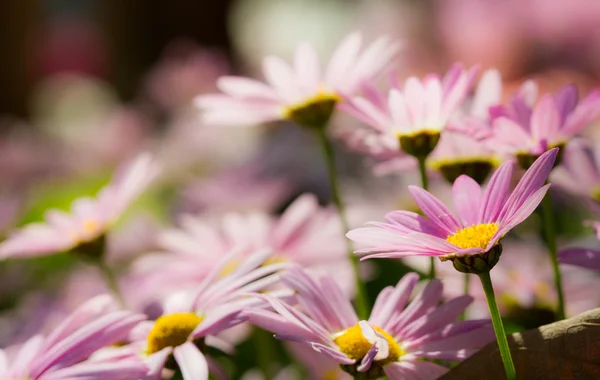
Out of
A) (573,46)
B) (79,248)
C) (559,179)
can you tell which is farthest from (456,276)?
(573,46)

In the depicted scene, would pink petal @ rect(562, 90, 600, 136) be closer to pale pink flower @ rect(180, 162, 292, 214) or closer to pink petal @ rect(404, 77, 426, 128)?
pink petal @ rect(404, 77, 426, 128)

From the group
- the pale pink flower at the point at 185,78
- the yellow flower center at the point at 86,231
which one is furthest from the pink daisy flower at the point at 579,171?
the pale pink flower at the point at 185,78

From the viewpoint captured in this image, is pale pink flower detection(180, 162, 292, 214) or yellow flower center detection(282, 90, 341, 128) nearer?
yellow flower center detection(282, 90, 341, 128)

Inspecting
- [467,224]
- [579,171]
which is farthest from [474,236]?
[579,171]

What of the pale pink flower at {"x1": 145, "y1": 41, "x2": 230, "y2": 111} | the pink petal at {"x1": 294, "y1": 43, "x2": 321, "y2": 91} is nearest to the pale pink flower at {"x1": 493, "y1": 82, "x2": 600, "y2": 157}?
the pink petal at {"x1": 294, "y1": 43, "x2": 321, "y2": 91}

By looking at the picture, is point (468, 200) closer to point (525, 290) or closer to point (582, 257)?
point (582, 257)

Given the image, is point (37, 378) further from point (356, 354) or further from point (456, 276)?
point (456, 276)
